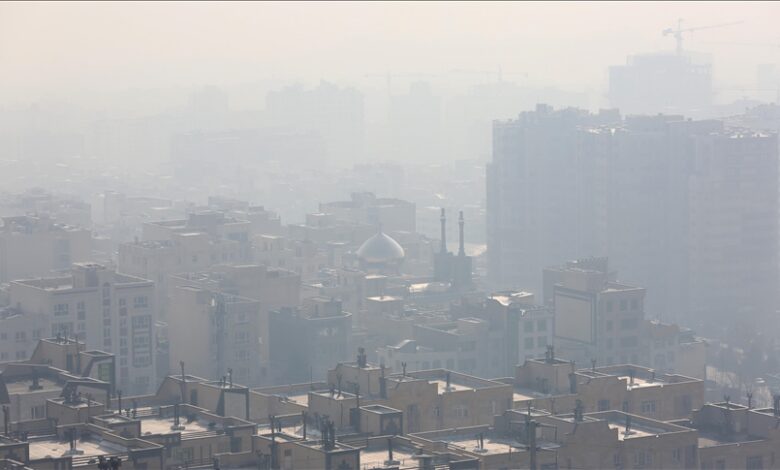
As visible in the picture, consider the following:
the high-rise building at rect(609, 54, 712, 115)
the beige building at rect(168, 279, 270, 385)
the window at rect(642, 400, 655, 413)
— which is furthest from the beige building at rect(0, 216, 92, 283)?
the high-rise building at rect(609, 54, 712, 115)

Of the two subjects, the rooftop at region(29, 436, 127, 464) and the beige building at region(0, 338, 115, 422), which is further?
the beige building at region(0, 338, 115, 422)

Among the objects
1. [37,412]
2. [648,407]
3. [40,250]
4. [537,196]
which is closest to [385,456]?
[648,407]

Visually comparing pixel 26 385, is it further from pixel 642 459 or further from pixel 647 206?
pixel 647 206

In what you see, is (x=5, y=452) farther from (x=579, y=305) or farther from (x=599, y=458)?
(x=579, y=305)

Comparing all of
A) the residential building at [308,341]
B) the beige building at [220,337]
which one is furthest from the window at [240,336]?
the residential building at [308,341]

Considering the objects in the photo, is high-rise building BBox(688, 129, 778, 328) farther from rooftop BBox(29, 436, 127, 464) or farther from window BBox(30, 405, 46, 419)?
rooftop BBox(29, 436, 127, 464)

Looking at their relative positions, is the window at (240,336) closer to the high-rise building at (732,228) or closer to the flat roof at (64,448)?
the flat roof at (64,448)
